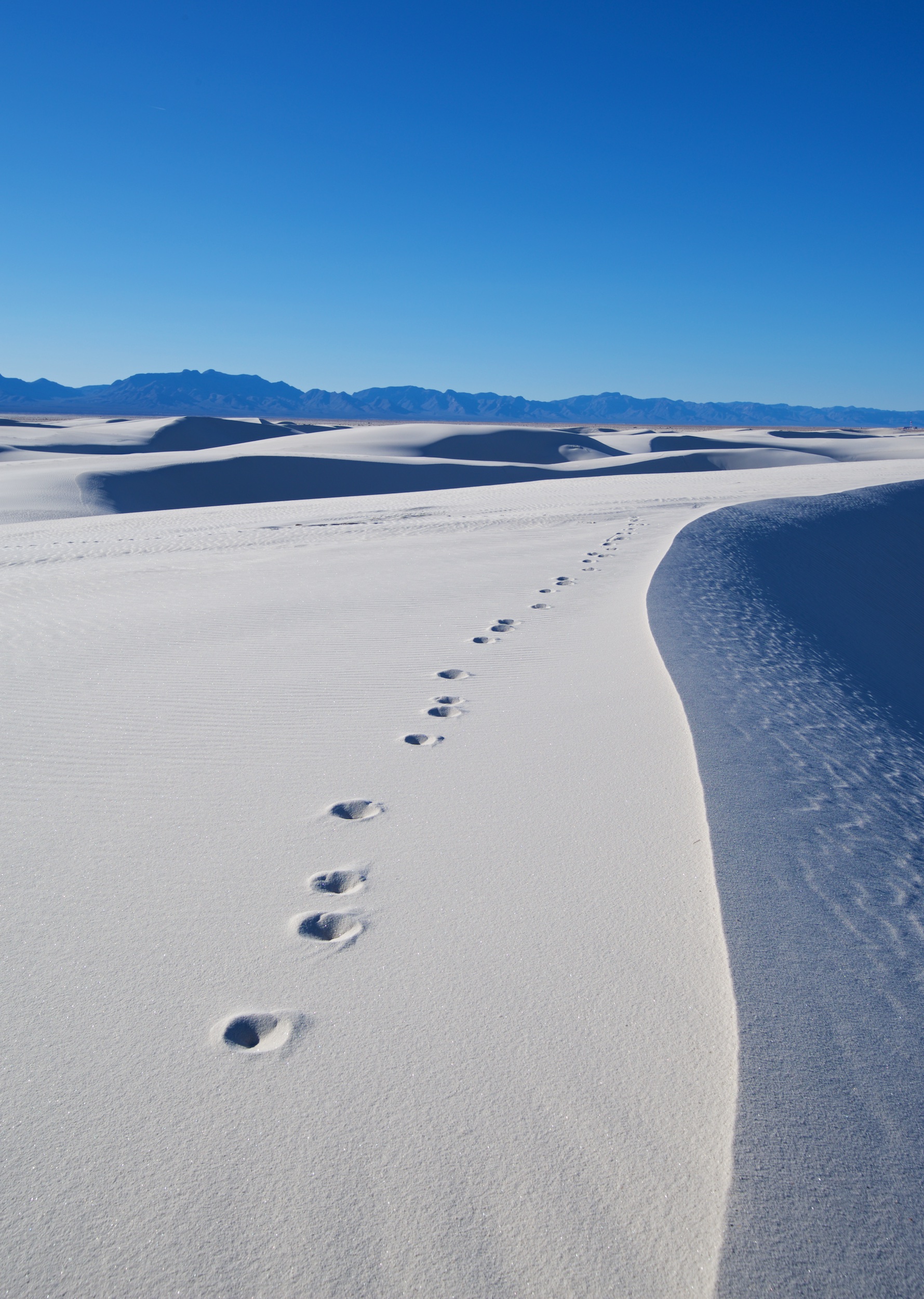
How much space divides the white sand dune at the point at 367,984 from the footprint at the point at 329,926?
0.04 ft

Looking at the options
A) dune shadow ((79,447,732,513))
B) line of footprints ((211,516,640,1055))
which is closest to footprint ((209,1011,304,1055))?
line of footprints ((211,516,640,1055))

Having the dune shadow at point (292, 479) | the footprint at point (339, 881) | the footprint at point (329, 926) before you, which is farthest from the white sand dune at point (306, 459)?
the footprint at point (329, 926)

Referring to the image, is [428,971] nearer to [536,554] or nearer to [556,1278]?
[556,1278]

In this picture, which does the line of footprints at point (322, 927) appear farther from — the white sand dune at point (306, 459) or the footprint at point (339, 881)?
the white sand dune at point (306, 459)

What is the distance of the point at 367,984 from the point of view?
2027 mm

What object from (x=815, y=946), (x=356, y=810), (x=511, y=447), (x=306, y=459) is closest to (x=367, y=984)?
(x=356, y=810)

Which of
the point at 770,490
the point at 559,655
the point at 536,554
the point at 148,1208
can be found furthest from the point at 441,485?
the point at 148,1208

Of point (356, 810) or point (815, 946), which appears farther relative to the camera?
point (356, 810)

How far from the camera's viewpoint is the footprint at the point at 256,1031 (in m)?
1.84

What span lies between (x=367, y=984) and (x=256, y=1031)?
0.27 metres

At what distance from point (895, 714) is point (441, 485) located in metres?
23.1

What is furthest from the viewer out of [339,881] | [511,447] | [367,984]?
[511,447]

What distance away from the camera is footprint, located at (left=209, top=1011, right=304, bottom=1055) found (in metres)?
1.84

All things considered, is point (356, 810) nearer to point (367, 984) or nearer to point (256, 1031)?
point (367, 984)
